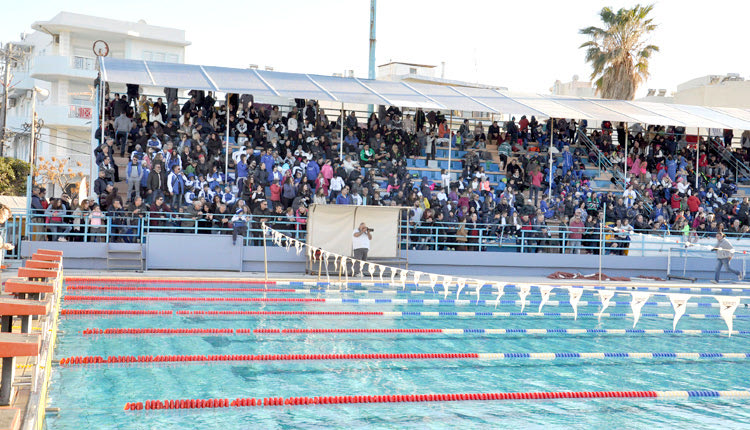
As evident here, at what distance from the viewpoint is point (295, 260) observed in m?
19.0

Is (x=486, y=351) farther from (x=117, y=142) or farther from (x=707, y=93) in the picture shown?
(x=707, y=93)

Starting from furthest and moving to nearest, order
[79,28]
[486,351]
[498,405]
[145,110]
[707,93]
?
[79,28] → [707,93] → [145,110] → [486,351] → [498,405]

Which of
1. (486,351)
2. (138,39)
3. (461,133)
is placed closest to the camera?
(486,351)

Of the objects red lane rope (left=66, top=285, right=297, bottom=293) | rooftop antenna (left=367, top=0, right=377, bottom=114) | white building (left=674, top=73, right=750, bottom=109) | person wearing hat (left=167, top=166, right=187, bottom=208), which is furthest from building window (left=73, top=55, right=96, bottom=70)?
red lane rope (left=66, top=285, right=297, bottom=293)

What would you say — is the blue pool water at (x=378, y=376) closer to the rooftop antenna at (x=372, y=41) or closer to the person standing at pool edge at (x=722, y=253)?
the person standing at pool edge at (x=722, y=253)

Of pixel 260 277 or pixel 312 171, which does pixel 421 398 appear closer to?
pixel 260 277

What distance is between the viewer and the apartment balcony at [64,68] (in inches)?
1828

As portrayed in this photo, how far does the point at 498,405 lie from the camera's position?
7.64m

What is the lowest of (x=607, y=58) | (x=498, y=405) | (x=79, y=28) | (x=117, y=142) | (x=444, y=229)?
(x=498, y=405)

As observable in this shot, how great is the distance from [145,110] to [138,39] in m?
30.8

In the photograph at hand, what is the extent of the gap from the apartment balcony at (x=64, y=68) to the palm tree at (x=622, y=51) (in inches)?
1219

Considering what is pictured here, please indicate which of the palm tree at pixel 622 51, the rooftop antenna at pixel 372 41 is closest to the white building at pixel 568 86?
the palm tree at pixel 622 51

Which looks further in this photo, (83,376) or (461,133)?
(461,133)

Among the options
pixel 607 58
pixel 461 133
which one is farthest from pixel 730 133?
pixel 461 133
